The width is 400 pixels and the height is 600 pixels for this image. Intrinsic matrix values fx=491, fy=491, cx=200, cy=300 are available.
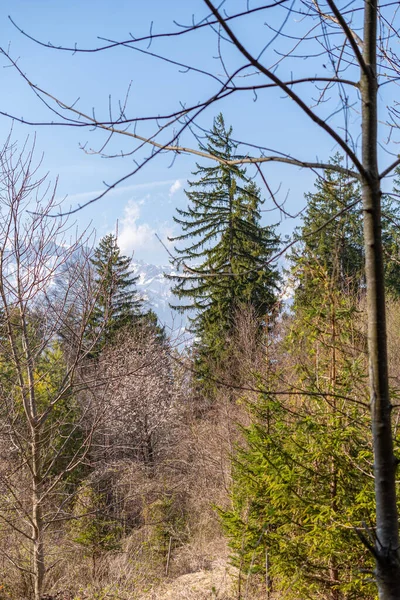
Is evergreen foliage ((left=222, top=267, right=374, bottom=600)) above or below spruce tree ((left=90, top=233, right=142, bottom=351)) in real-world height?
below

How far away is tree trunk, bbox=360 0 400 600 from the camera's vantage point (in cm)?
136

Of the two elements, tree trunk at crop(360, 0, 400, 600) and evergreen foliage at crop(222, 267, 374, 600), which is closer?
tree trunk at crop(360, 0, 400, 600)

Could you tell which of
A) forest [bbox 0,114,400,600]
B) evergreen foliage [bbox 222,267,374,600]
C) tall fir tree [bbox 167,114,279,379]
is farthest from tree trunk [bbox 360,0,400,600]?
tall fir tree [bbox 167,114,279,379]

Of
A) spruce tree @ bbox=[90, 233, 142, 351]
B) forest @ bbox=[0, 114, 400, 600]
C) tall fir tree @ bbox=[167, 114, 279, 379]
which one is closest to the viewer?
forest @ bbox=[0, 114, 400, 600]

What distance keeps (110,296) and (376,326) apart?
4212 mm

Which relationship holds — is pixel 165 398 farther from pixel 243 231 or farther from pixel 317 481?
pixel 317 481

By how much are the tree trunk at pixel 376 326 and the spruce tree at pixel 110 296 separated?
2.97 metres

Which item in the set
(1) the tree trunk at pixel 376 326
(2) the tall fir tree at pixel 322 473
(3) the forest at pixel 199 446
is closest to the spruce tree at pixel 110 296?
(3) the forest at pixel 199 446

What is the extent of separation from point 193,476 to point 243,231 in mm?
11362

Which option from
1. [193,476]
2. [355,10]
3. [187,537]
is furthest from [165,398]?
[355,10]

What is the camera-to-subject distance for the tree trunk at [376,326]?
1358 millimetres

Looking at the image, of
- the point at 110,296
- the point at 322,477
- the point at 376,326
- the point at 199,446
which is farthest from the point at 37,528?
the point at 199,446

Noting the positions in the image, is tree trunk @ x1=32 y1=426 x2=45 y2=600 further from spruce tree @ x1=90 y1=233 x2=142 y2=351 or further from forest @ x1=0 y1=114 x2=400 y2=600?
spruce tree @ x1=90 y1=233 x2=142 y2=351

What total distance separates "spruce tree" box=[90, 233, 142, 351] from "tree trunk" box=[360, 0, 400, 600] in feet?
9.75
